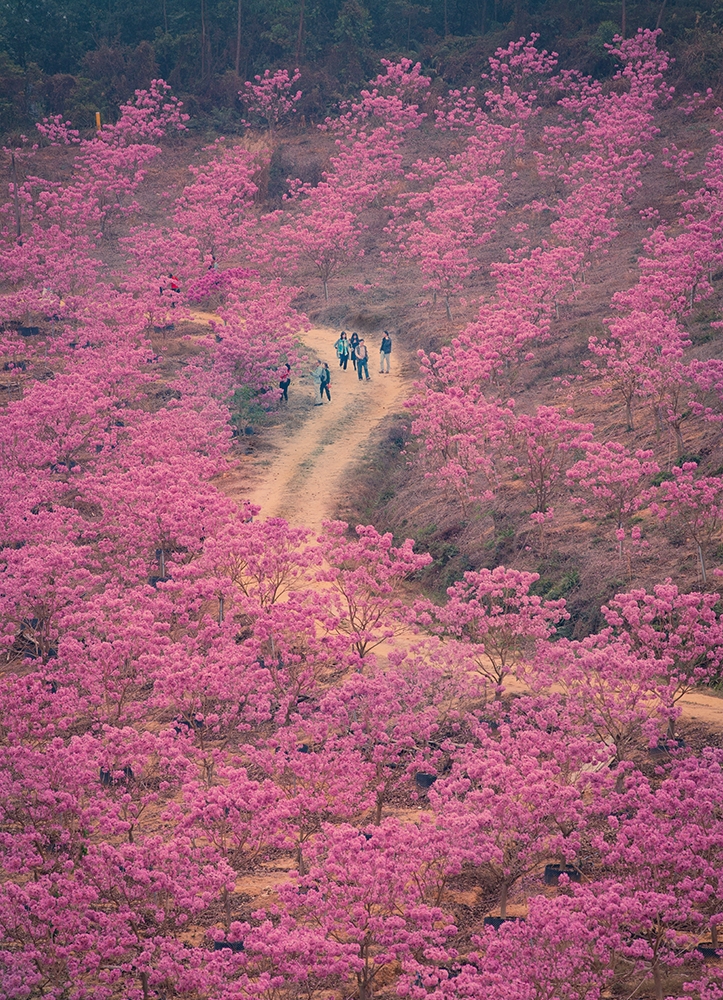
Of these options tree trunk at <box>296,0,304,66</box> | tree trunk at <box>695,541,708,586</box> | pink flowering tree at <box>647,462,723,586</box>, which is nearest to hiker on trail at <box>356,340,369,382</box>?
pink flowering tree at <box>647,462,723,586</box>

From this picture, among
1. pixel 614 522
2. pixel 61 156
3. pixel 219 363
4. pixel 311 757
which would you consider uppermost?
pixel 61 156

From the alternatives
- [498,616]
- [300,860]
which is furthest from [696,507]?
[300,860]

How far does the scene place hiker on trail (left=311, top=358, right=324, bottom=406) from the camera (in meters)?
38.6

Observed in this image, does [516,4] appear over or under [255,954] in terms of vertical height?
over

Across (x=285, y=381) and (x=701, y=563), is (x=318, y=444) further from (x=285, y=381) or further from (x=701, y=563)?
(x=701, y=563)

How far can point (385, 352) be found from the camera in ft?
134

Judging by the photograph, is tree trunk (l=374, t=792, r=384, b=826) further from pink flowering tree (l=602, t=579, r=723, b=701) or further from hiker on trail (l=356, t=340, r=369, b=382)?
hiker on trail (l=356, t=340, r=369, b=382)

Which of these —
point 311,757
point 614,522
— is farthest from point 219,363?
point 311,757

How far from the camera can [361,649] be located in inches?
910

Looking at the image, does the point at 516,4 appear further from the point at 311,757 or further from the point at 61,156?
the point at 311,757

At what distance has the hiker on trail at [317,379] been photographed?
3856cm

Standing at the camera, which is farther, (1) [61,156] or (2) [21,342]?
→ (1) [61,156]

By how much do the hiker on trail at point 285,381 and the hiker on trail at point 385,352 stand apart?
3586mm

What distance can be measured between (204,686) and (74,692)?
2.28 metres
